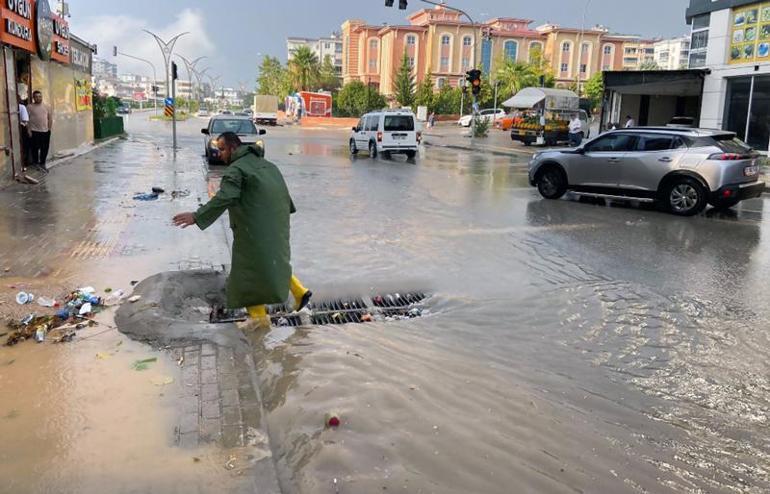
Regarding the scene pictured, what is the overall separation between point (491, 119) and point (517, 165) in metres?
39.5

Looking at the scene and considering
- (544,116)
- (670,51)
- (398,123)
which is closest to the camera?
(398,123)

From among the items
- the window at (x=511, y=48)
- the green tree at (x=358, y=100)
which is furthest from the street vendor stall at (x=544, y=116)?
the window at (x=511, y=48)

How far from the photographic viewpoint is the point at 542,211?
13445 millimetres

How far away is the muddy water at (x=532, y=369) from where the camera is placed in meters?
3.77

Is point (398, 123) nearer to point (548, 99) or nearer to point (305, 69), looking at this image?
point (548, 99)

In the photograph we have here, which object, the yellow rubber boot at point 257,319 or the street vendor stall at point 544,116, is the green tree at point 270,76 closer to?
the street vendor stall at point 544,116

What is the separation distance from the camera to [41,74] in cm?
1889

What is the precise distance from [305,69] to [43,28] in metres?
89.5

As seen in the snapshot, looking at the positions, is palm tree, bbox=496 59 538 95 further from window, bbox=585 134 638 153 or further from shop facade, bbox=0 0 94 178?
window, bbox=585 134 638 153

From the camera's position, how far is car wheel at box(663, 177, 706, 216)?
12750 mm

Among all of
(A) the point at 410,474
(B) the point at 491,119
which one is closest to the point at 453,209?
(A) the point at 410,474

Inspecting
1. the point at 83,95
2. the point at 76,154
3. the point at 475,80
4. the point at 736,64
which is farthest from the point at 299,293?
the point at 475,80

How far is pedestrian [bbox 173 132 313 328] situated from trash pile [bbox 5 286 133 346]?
127 centimetres

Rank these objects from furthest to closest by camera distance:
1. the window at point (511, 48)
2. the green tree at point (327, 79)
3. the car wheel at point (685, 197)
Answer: the green tree at point (327, 79)
the window at point (511, 48)
the car wheel at point (685, 197)
